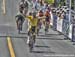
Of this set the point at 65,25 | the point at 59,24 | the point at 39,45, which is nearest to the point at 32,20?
the point at 39,45

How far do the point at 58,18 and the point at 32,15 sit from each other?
10581mm

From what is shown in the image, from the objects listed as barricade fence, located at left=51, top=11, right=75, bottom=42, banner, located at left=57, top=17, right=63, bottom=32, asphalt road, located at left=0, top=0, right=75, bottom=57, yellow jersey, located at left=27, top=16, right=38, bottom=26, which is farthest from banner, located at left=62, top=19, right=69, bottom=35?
yellow jersey, located at left=27, top=16, right=38, bottom=26

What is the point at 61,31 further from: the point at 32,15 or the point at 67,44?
the point at 32,15

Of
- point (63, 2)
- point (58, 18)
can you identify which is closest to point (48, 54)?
point (58, 18)

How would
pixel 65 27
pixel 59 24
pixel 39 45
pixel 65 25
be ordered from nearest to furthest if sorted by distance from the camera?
1. pixel 39 45
2. pixel 65 27
3. pixel 65 25
4. pixel 59 24

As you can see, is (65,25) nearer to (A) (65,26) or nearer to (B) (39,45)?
(A) (65,26)

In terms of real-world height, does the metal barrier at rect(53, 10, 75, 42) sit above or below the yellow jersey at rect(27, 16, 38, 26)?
below

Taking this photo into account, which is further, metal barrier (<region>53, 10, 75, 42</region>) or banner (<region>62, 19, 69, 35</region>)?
banner (<region>62, 19, 69, 35</region>)

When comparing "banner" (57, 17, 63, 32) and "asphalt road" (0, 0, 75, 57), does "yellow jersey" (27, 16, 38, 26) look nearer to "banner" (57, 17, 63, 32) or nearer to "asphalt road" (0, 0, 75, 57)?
"asphalt road" (0, 0, 75, 57)

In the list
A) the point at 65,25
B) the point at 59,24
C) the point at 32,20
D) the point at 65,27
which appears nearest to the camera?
the point at 32,20

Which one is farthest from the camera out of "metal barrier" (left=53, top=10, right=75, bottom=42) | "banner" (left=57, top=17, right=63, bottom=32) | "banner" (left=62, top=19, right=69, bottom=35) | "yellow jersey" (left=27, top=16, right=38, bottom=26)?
"banner" (left=57, top=17, right=63, bottom=32)

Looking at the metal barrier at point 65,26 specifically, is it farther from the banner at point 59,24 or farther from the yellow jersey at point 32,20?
the yellow jersey at point 32,20

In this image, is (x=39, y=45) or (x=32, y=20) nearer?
(x=32, y=20)

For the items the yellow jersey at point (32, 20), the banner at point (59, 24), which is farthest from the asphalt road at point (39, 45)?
the yellow jersey at point (32, 20)
